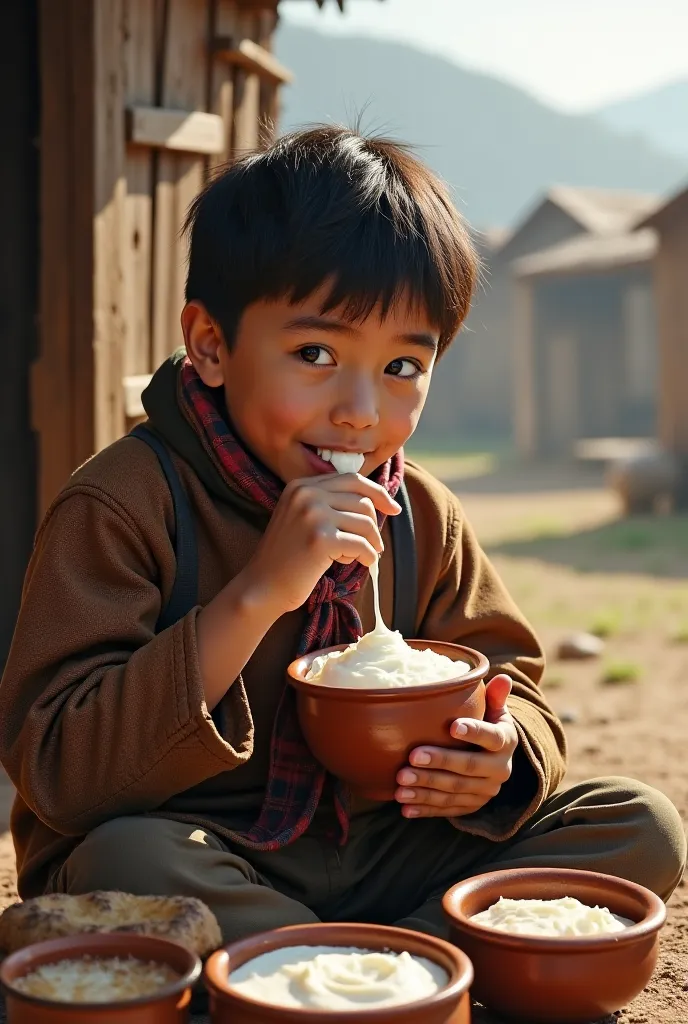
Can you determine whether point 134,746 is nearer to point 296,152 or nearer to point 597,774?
point 296,152

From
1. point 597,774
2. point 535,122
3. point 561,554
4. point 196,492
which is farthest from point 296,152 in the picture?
point 535,122

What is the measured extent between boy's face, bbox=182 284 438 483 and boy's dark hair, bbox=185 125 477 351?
30mm

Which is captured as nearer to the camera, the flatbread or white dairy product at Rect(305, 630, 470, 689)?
the flatbread

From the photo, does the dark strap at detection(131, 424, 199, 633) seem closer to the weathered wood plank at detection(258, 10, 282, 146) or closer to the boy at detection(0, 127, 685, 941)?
the boy at detection(0, 127, 685, 941)

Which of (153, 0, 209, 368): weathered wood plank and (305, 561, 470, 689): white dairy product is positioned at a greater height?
(153, 0, 209, 368): weathered wood plank

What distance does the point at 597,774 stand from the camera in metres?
4.06

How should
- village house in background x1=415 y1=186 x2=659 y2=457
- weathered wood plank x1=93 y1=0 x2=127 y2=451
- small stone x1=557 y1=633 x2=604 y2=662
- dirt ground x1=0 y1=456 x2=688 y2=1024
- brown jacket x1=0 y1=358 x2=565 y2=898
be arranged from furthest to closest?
village house in background x1=415 y1=186 x2=659 y2=457
small stone x1=557 y1=633 x2=604 y2=662
weathered wood plank x1=93 y1=0 x2=127 y2=451
dirt ground x1=0 y1=456 x2=688 y2=1024
brown jacket x1=0 y1=358 x2=565 y2=898

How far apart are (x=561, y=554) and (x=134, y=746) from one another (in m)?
8.60

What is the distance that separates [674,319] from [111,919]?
12.2 metres

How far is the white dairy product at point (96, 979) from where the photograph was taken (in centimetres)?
177

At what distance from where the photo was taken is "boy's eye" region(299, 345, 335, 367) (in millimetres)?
2356

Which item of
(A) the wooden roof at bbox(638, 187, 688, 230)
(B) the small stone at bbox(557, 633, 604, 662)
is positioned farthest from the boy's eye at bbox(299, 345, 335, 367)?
(A) the wooden roof at bbox(638, 187, 688, 230)

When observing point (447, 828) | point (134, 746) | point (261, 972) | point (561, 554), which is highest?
point (134, 746)

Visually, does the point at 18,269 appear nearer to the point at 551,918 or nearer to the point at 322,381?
the point at 322,381
